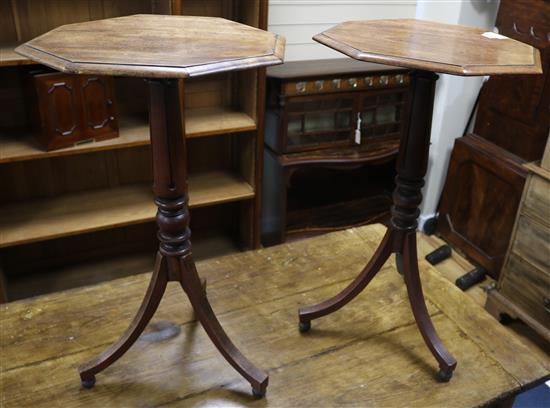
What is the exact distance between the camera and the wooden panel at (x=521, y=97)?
7.44 feet

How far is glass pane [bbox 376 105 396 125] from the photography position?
103 inches

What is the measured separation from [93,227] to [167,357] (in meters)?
0.99

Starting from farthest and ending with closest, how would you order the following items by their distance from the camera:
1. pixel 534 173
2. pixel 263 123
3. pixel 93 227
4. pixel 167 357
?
pixel 263 123 → pixel 93 227 → pixel 534 173 → pixel 167 357

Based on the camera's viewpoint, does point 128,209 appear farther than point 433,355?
Yes

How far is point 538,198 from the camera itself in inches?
81.4

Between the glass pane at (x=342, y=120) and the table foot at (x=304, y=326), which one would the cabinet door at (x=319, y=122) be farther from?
the table foot at (x=304, y=326)

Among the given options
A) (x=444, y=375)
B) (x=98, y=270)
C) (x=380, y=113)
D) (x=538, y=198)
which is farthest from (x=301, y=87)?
(x=444, y=375)

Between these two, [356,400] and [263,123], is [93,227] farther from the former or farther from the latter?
[356,400]

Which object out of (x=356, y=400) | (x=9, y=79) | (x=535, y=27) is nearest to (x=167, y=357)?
(x=356, y=400)

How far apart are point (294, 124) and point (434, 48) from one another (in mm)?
1271

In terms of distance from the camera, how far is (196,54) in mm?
1006

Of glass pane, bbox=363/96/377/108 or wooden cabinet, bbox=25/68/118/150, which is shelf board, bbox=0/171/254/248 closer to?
wooden cabinet, bbox=25/68/118/150

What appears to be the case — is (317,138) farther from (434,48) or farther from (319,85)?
(434,48)

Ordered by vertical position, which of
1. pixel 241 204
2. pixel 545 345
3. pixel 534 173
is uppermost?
pixel 534 173
